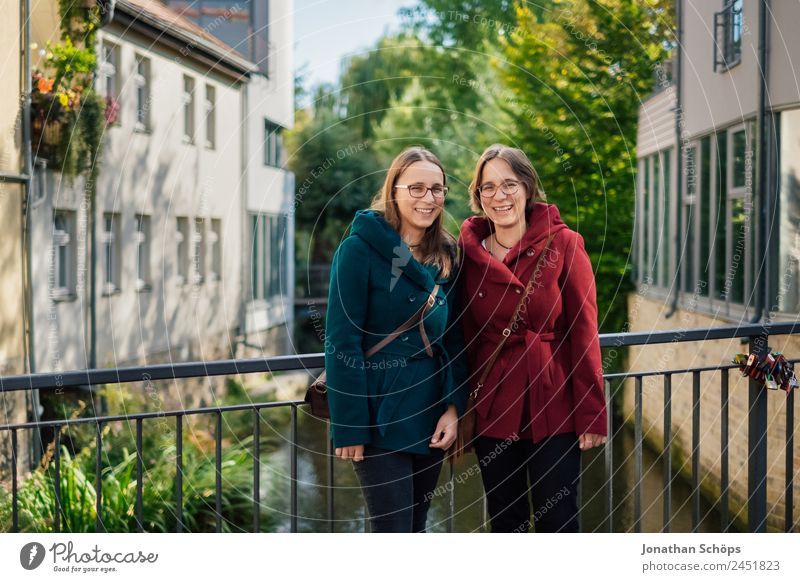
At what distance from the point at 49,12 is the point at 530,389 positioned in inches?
391

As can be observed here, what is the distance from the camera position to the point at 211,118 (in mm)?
17438

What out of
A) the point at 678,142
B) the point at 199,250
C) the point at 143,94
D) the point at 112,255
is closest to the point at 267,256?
the point at 199,250

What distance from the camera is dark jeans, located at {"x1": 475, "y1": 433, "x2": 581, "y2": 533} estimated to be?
278cm

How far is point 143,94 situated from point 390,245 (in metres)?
12.5

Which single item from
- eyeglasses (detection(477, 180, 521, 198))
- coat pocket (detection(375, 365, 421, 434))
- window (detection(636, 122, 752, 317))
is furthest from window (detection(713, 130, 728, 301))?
coat pocket (detection(375, 365, 421, 434))

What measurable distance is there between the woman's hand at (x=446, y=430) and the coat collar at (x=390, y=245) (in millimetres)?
377

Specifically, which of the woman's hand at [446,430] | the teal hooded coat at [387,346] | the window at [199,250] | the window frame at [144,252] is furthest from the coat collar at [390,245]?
the window at [199,250]

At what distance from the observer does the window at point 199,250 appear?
16469 millimetres

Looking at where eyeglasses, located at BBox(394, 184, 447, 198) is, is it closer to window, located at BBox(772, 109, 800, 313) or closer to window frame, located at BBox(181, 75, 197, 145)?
window, located at BBox(772, 109, 800, 313)

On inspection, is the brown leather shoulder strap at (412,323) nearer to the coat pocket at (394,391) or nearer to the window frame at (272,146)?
the coat pocket at (394,391)

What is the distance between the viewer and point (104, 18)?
11523 millimetres

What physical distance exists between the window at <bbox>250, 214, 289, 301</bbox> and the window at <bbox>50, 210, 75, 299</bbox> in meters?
7.16
